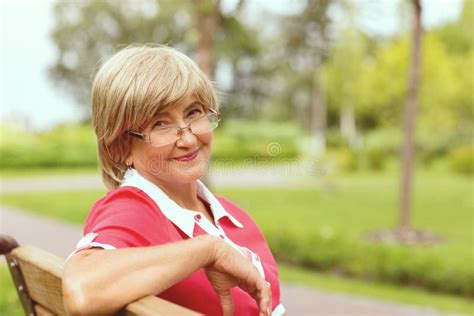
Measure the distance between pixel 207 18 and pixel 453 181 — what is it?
1073 cm

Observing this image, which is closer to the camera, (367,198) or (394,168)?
(367,198)

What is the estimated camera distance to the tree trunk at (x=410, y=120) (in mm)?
7902

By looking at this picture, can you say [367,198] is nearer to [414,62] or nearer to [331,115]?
[414,62]

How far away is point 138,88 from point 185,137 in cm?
17

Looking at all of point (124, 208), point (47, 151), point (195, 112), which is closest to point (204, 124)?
point (195, 112)

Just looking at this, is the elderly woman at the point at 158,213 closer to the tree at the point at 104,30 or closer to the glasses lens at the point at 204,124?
the glasses lens at the point at 204,124

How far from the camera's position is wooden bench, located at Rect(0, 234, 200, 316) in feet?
3.62

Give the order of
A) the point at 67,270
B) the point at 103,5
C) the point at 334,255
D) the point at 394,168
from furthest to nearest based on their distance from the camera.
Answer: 1. the point at 103,5
2. the point at 394,168
3. the point at 334,255
4. the point at 67,270

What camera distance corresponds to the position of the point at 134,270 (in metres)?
1.17

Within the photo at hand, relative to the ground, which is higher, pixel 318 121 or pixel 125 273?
pixel 125 273

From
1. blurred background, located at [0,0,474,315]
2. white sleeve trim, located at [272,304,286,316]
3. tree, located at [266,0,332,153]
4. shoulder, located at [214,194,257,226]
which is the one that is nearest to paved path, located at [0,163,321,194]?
blurred background, located at [0,0,474,315]

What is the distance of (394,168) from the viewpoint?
73.6ft

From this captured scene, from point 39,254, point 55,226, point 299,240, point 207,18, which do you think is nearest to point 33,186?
point 55,226

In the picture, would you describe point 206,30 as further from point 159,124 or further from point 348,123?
point 348,123
